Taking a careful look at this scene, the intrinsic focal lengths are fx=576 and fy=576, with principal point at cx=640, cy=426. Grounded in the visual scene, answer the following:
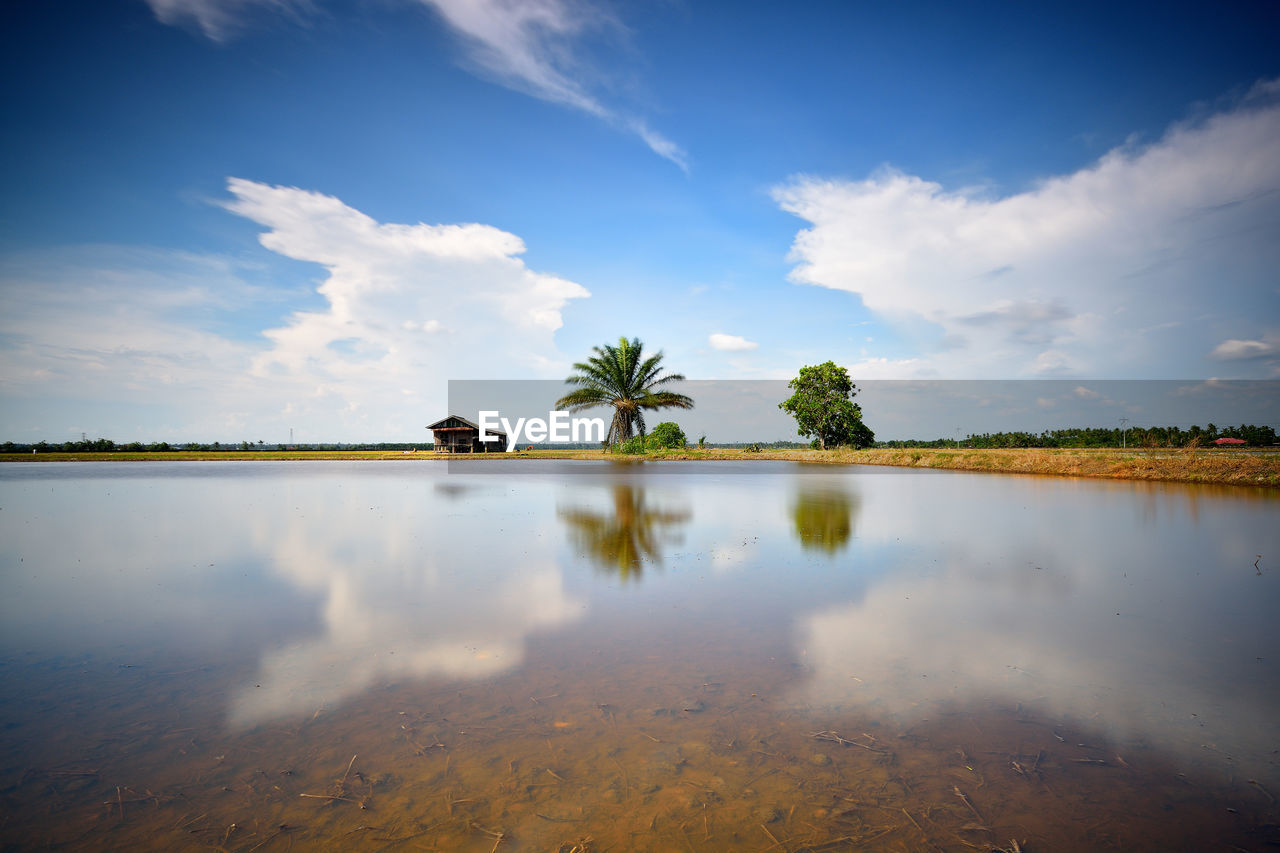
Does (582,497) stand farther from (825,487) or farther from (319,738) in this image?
(319,738)

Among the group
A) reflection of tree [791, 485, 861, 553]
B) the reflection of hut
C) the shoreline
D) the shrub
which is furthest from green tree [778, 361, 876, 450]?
the reflection of hut

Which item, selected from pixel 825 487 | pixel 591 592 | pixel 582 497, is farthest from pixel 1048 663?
pixel 825 487

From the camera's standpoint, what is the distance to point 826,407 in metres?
36.0

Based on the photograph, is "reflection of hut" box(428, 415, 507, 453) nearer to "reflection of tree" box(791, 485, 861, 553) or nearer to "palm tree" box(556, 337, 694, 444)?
"palm tree" box(556, 337, 694, 444)

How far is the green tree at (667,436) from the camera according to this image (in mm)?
41094

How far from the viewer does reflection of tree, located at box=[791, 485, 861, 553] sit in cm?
761

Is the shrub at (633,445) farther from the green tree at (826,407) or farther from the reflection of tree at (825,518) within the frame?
the reflection of tree at (825,518)

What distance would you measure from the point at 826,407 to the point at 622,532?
3017cm

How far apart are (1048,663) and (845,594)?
1673 millimetres

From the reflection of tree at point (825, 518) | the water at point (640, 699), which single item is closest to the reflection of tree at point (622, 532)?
the water at point (640, 699)

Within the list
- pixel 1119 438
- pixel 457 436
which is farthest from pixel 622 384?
pixel 1119 438

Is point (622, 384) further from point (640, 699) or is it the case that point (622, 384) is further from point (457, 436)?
point (640, 699)

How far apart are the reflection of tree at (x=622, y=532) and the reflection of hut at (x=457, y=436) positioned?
4199 cm

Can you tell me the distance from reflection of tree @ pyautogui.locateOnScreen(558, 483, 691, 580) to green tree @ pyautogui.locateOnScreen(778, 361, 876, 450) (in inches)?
1029
